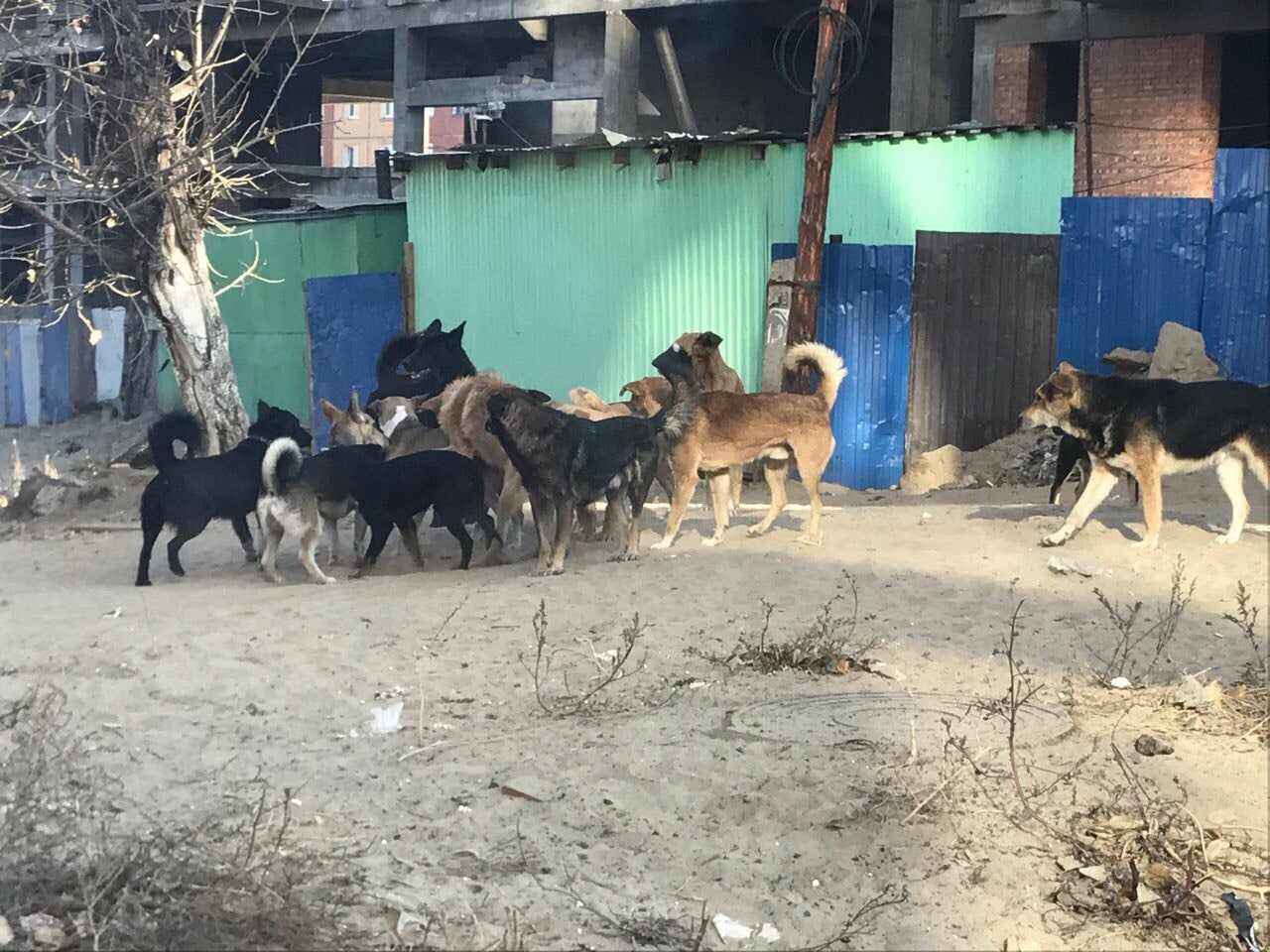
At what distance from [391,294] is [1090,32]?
Result: 885 cm

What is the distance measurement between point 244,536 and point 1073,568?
5803mm

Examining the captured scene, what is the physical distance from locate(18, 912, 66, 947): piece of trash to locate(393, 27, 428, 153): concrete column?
67.6 feet

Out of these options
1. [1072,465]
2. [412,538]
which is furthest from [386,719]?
[1072,465]

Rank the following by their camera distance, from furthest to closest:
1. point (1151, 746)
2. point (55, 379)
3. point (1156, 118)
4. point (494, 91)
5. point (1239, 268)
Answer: point (494, 91) → point (55, 379) → point (1156, 118) → point (1239, 268) → point (1151, 746)

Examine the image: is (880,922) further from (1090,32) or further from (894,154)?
(1090,32)

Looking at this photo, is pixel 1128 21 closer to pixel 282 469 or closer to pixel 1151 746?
pixel 282 469

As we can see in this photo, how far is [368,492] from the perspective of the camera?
10016 mm

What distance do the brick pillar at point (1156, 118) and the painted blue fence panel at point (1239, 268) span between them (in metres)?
3.98

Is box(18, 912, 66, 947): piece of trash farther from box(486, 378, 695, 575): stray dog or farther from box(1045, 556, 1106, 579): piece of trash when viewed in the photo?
box(1045, 556, 1106, 579): piece of trash

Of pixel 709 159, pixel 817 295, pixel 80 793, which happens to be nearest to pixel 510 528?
pixel 817 295

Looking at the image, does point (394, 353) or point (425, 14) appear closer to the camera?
point (394, 353)

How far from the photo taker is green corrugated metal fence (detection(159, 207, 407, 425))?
59.0ft

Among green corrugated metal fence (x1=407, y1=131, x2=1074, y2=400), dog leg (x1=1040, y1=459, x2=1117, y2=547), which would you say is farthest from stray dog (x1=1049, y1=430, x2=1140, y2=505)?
green corrugated metal fence (x1=407, y1=131, x2=1074, y2=400)

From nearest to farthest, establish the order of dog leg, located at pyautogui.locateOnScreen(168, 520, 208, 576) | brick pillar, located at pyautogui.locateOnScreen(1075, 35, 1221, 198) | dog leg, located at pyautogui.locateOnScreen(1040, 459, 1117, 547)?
dog leg, located at pyautogui.locateOnScreen(1040, 459, 1117, 547) → dog leg, located at pyautogui.locateOnScreen(168, 520, 208, 576) → brick pillar, located at pyautogui.locateOnScreen(1075, 35, 1221, 198)
